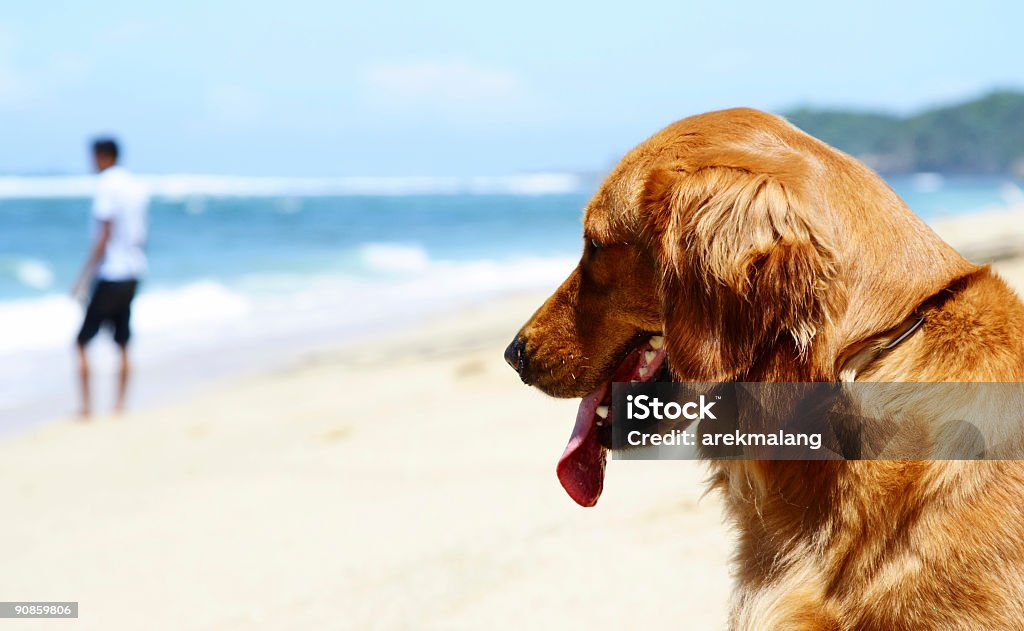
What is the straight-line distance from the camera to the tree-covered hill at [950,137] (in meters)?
126

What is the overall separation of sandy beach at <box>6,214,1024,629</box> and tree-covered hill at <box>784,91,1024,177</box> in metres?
123

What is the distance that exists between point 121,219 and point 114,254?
33cm

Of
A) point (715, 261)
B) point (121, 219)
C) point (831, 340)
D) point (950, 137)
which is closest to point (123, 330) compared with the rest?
point (121, 219)

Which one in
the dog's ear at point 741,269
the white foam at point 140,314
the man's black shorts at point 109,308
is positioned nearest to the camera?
the dog's ear at point 741,269

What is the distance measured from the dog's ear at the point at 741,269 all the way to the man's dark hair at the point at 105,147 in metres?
8.13

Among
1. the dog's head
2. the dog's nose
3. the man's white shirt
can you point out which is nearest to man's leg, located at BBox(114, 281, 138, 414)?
the man's white shirt

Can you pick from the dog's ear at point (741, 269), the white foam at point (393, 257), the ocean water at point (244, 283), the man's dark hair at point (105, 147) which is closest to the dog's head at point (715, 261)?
the dog's ear at point (741, 269)

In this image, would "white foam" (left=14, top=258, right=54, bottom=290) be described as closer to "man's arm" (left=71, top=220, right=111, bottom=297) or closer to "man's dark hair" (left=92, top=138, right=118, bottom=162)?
"man's dark hair" (left=92, top=138, right=118, bottom=162)

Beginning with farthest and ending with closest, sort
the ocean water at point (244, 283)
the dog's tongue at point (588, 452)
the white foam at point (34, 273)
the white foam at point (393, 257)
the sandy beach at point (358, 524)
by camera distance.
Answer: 1. the white foam at point (393, 257)
2. the white foam at point (34, 273)
3. the ocean water at point (244, 283)
4. the sandy beach at point (358, 524)
5. the dog's tongue at point (588, 452)

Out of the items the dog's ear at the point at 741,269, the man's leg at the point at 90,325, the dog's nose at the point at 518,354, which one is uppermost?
the dog's ear at the point at 741,269

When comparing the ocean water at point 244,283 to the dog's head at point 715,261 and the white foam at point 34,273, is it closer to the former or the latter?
the white foam at point 34,273

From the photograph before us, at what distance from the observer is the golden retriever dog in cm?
205

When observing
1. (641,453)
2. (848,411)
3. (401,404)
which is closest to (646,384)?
(641,453)

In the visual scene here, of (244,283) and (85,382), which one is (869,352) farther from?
(244,283)
